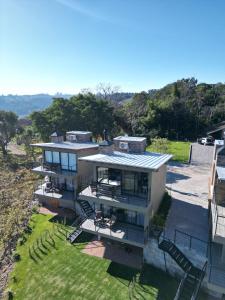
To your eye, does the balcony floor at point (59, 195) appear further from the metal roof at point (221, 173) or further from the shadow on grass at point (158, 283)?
the metal roof at point (221, 173)

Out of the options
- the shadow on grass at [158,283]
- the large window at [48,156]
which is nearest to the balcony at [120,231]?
the shadow on grass at [158,283]

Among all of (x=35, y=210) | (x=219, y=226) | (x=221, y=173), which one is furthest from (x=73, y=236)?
(x=221, y=173)

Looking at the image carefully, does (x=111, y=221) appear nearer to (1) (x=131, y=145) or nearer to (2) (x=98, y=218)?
(2) (x=98, y=218)

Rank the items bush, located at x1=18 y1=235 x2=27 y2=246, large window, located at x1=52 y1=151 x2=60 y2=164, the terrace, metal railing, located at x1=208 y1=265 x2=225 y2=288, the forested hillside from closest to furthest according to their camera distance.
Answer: metal railing, located at x1=208 y1=265 x2=225 y2=288, the terrace, bush, located at x1=18 y1=235 x2=27 y2=246, large window, located at x1=52 y1=151 x2=60 y2=164, the forested hillside

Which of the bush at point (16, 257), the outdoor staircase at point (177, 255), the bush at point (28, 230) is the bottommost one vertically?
the bush at point (16, 257)

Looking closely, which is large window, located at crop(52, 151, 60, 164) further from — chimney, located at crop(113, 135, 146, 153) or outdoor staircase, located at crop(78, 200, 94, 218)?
chimney, located at crop(113, 135, 146, 153)

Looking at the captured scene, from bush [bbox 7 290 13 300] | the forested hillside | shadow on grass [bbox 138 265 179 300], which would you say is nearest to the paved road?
shadow on grass [bbox 138 265 179 300]
